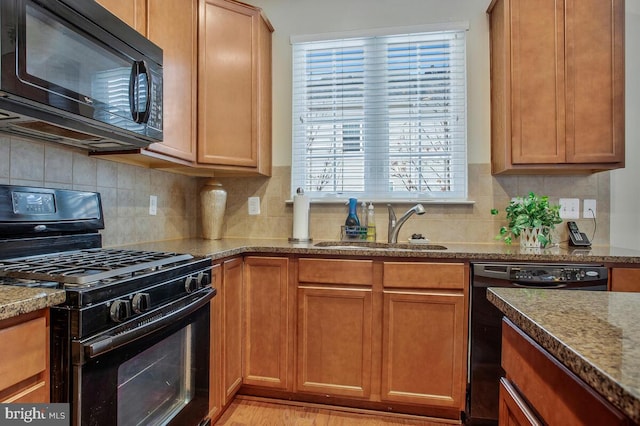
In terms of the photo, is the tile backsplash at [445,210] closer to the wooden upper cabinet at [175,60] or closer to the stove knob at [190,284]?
the wooden upper cabinet at [175,60]

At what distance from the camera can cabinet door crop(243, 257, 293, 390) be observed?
78.6 inches

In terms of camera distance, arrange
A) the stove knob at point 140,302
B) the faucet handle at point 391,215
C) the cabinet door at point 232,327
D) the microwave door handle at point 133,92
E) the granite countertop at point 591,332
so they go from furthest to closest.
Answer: the faucet handle at point 391,215
the cabinet door at point 232,327
the microwave door handle at point 133,92
the stove knob at point 140,302
the granite countertop at point 591,332

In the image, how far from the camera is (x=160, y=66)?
5.26ft

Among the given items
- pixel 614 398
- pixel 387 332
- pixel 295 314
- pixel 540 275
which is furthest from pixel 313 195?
pixel 614 398

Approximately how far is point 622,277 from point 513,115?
1.00m

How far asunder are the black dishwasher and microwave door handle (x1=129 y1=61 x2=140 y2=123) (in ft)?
5.52

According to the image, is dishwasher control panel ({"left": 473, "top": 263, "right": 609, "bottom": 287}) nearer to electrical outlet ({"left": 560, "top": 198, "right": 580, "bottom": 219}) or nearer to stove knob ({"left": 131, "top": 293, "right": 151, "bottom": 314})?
electrical outlet ({"left": 560, "top": 198, "right": 580, "bottom": 219})

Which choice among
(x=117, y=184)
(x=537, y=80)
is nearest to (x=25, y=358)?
(x=117, y=184)

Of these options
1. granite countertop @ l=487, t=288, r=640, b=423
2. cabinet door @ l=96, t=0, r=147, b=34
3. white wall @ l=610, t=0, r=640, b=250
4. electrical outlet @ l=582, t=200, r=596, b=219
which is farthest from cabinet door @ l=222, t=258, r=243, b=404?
white wall @ l=610, t=0, r=640, b=250

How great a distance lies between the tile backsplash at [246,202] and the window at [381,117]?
0.14 metres

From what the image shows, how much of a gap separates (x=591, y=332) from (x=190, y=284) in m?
1.29

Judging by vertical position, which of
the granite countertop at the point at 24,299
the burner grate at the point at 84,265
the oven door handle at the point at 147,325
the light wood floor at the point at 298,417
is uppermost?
the burner grate at the point at 84,265

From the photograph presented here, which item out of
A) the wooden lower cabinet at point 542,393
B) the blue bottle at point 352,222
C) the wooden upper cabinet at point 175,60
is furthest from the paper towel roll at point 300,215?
the wooden lower cabinet at point 542,393

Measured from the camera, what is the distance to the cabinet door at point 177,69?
176 cm
